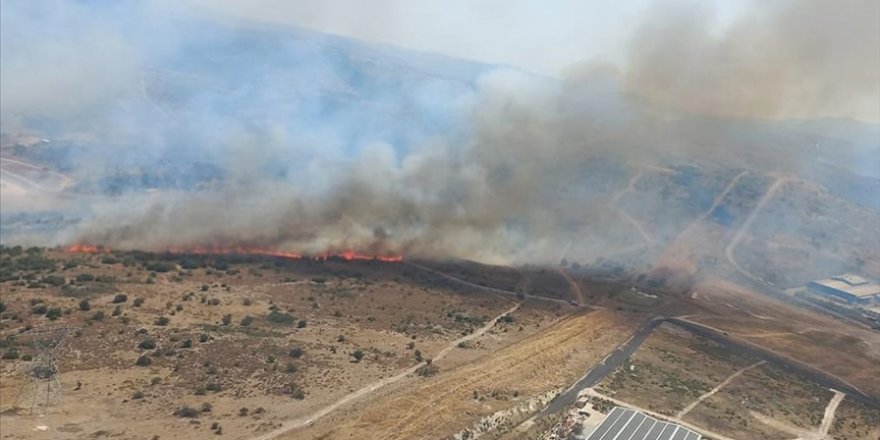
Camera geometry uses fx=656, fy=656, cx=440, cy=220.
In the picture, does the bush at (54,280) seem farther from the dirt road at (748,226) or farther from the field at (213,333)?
the dirt road at (748,226)

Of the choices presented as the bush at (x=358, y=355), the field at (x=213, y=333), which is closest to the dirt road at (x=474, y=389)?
the field at (x=213, y=333)

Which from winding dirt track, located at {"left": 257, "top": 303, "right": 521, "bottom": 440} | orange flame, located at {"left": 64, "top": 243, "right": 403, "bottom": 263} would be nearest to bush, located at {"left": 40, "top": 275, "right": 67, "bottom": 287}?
orange flame, located at {"left": 64, "top": 243, "right": 403, "bottom": 263}

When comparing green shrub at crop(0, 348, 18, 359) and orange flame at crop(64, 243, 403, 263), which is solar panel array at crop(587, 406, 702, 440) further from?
orange flame at crop(64, 243, 403, 263)

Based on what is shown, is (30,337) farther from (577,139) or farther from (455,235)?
(577,139)

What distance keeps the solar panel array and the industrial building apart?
2128 inches

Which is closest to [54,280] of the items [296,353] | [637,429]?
[296,353]

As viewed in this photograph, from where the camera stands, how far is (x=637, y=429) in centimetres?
4397

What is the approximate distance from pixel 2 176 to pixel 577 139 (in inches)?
3759

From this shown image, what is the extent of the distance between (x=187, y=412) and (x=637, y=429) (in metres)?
29.4

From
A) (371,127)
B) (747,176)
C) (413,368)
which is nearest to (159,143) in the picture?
(371,127)

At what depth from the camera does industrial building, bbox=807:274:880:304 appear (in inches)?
3359

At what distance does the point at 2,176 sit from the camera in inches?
4205

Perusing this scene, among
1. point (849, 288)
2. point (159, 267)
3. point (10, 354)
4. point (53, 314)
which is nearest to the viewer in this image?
point (10, 354)

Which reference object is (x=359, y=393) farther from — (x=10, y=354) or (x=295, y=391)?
(x=10, y=354)
